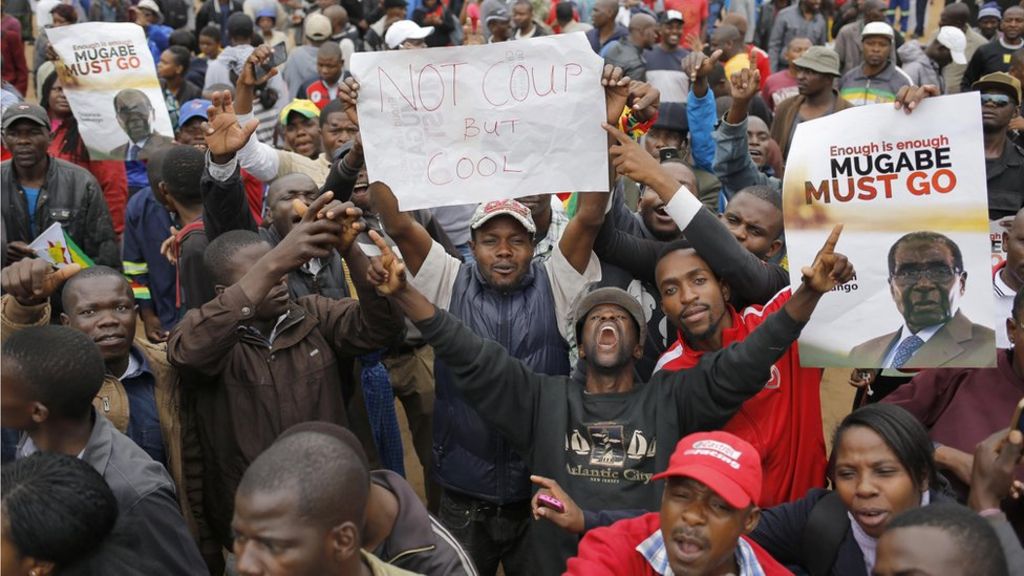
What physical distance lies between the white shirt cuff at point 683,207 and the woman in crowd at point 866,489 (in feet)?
3.27

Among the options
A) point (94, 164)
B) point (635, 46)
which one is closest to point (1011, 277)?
point (94, 164)

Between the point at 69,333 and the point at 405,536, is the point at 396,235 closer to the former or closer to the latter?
the point at 69,333

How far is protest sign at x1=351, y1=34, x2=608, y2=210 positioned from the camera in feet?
14.0

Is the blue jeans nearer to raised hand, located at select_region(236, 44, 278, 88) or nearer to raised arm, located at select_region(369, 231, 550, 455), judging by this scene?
raised arm, located at select_region(369, 231, 550, 455)

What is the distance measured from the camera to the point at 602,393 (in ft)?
12.7

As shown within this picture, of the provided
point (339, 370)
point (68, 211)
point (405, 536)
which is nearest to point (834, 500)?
point (405, 536)

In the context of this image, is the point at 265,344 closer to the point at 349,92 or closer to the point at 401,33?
the point at 349,92

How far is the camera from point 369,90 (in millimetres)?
4285

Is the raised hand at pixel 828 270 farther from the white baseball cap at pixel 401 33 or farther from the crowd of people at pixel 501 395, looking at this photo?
the white baseball cap at pixel 401 33

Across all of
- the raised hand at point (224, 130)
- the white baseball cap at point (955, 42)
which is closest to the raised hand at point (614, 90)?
the raised hand at point (224, 130)

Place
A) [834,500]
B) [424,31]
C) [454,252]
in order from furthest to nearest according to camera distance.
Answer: [424,31] → [454,252] → [834,500]

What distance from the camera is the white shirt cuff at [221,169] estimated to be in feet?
15.2

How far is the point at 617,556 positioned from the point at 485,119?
191 centimetres

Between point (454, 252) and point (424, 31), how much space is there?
4660 millimetres
